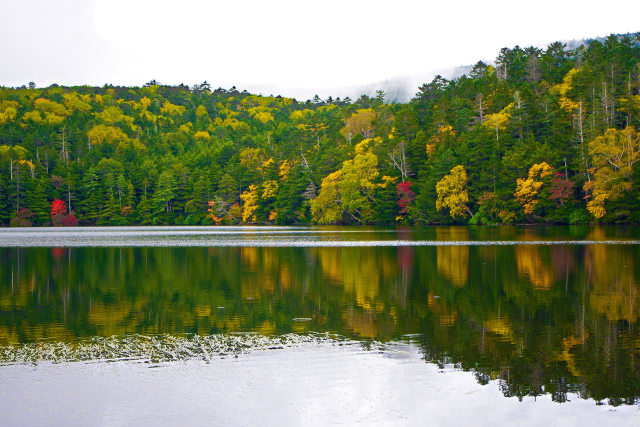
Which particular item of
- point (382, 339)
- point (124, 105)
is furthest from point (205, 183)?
point (382, 339)

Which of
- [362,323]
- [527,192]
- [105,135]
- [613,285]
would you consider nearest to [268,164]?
[527,192]

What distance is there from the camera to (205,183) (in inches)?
4875

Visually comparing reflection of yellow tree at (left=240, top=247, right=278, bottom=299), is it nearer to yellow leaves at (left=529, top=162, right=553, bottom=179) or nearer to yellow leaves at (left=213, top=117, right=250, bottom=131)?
yellow leaves at (left=529, top=162, right=553, bottom=179)

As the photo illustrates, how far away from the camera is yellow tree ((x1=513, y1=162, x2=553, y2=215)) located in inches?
2857

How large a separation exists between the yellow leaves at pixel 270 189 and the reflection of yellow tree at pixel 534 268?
255ft

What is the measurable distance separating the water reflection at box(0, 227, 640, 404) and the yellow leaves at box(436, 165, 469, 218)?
157 ft

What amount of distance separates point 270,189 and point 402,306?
96576 mm

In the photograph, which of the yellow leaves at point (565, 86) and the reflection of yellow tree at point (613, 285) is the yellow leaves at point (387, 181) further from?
the reflection of yellow tree at point (613, 285)

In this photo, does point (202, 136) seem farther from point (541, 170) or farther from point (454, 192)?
point (541, 170)

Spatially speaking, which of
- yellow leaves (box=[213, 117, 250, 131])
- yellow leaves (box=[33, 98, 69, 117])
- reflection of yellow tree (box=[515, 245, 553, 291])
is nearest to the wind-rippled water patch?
reflection of yellow tree (box=[515, 245, 553, 291])

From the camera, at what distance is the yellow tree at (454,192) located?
260ft

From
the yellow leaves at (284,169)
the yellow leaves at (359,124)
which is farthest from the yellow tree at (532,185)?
the yellow leaves at (284,169)

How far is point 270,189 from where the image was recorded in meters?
113

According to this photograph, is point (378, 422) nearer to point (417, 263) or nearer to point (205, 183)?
point (417, 263)
